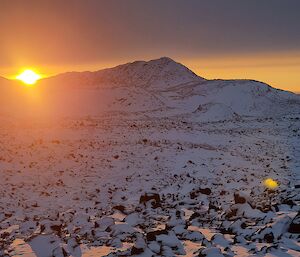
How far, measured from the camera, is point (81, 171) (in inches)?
943

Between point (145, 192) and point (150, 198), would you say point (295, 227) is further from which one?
point (145, 192)

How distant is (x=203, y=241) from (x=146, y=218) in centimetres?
436

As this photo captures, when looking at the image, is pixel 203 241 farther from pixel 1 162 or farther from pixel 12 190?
pixel 1 162

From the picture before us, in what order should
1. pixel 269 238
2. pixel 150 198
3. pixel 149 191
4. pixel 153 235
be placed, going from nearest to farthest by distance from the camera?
pixel 269 238 < pixel 153 235 < pixel 150 198 < pixel 149 191

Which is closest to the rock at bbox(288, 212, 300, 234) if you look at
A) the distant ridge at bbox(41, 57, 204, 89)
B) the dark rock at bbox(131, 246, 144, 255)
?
the dark rock at bbox(131, 246, 144, 255)

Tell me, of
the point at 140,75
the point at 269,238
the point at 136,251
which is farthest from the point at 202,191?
the point at 140,75

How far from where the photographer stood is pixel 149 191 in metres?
20.2

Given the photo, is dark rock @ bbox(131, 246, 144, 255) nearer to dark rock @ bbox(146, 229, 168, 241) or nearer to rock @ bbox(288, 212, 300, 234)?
dark rock @ bbox(146, 229, 168, 241)

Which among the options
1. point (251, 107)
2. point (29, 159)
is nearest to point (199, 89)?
Result: point (251, 107)

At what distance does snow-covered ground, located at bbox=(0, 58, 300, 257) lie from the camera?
1262 cm

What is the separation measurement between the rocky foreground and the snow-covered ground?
0.05 meters

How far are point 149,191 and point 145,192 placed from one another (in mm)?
318

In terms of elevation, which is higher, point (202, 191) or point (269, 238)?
point (269, 238)

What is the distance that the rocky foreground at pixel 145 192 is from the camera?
12.6 meters
